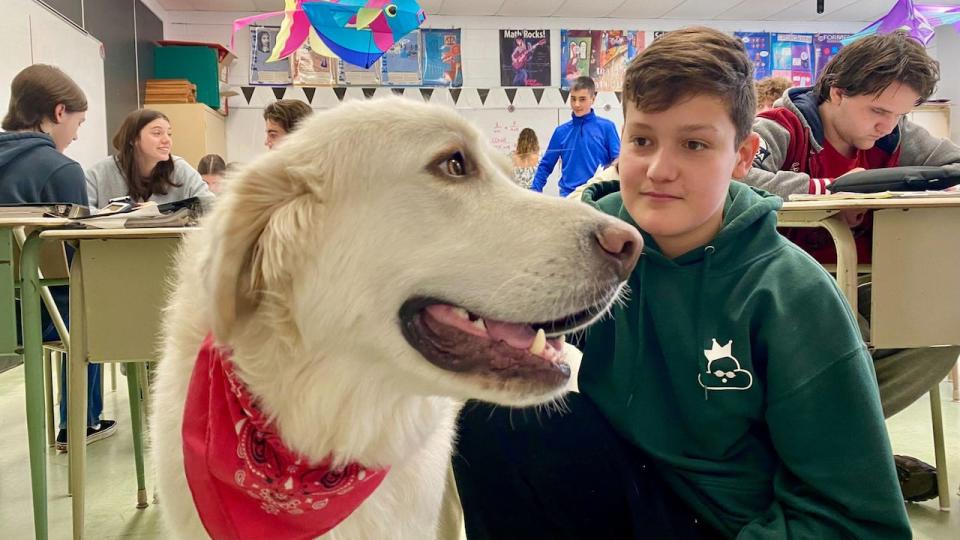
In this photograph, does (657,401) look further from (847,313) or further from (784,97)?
(784,97)

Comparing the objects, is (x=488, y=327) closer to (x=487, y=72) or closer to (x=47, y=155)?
(x=47, y=155)

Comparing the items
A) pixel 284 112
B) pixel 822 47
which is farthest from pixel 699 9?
pixel 284 112

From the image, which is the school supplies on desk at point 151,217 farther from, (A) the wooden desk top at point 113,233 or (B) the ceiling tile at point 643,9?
(B) the ceiling tile at point 643,9

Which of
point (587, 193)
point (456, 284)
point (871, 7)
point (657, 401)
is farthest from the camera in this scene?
point (871, 7)

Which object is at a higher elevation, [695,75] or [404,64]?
[404,64]

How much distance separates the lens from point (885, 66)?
2.04 metres

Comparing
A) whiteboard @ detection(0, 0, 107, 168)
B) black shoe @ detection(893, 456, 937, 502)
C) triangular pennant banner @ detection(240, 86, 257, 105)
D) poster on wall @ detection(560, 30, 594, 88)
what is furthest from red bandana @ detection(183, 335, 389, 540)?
poster on wall @ detection(560, 30, 594, 88)

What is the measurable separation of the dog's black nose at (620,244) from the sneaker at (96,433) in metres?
2.74

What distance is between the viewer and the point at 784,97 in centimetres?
231

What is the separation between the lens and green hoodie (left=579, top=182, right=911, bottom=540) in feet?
3.47

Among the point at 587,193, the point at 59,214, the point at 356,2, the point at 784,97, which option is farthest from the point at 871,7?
the point at 59,214

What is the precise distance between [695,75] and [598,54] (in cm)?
732

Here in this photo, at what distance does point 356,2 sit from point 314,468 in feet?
A: 14.0

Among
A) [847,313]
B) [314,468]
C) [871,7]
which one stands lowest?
[314,468]
